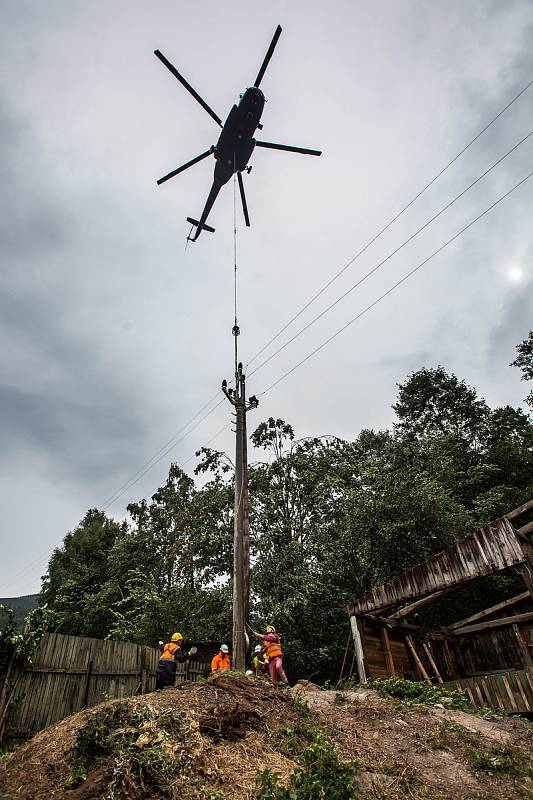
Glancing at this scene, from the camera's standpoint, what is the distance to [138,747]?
4809 millimetres

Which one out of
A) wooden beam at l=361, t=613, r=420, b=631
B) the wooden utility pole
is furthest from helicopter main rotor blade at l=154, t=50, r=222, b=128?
wooden beam at l=361, t=613, r=420, b=631

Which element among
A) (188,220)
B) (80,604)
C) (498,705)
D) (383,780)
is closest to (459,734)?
(383,780)

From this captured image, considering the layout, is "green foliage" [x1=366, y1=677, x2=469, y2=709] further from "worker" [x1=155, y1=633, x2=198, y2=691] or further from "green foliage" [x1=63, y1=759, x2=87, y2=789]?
"green foliage" [x1=63, y1=759, x2=87, y2=789]

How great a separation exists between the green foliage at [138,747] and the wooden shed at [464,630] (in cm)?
691

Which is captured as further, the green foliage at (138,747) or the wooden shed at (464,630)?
the wooden shed at (464,630)

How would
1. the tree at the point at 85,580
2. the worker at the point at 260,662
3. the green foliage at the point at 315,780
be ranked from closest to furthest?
the green foliage at the point at 315,780
the worker at the point at 260,662
the tree at the point at 85,580

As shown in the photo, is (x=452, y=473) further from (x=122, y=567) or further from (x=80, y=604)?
(x=80, y=604)

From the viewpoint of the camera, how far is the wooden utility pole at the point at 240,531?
976 cm

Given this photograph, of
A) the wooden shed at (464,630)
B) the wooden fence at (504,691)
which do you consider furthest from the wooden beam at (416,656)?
the wooden fence at (504,691)

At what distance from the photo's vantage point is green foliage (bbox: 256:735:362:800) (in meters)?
4.61

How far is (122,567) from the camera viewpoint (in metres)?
31.1

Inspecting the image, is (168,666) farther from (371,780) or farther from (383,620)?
(383,620)

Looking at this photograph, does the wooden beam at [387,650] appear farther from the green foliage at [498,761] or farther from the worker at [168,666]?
the green foliage at [498,761]

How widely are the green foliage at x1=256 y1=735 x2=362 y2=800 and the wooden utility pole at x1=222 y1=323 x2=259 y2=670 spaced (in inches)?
169
